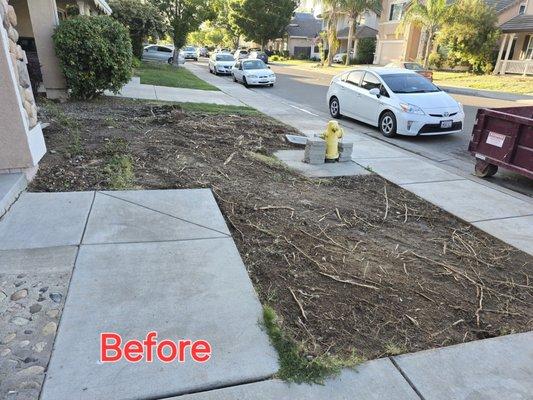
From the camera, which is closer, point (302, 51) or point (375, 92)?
point (375, 92)

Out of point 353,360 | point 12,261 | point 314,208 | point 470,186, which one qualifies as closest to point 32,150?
point 12,261

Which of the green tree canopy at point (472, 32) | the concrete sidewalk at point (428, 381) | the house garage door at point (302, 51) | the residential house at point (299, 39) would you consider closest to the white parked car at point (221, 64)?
the green tree canopy at point (472, 32)

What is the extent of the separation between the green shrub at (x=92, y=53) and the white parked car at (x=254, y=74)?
35.1 ft

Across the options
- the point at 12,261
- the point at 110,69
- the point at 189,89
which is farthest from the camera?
the point at 189,89

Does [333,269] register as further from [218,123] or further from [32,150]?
[218,123]

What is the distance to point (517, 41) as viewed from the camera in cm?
3056

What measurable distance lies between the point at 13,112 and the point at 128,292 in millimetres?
3036

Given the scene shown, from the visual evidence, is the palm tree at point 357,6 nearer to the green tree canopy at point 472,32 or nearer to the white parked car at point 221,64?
the green tree canopy at point 472,32

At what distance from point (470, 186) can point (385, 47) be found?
4046 cm

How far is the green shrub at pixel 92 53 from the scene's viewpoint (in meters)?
10.3

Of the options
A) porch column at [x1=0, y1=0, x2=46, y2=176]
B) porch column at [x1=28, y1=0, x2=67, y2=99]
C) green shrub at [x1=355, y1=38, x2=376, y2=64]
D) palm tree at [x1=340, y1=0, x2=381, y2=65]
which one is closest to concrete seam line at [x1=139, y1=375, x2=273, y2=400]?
porch column at [x1=0, y1=0, x2=46, y2=176]

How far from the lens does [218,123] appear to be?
959cm

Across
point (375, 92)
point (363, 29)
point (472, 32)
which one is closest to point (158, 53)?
point (472, 32)

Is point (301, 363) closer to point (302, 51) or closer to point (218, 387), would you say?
point (218, 387)
